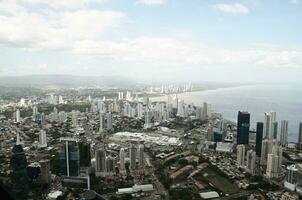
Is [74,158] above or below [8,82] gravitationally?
below

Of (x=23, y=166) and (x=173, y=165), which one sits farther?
(x=173, y=165)

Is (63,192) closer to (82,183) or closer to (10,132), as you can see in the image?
(82,183)

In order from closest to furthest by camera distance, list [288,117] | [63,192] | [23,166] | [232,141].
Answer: [23,166] < [63,192] < [232,141] < [288,117]

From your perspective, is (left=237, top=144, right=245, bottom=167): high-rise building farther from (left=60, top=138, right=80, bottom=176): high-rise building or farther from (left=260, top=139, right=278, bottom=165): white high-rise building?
(left=60, top=138, right=80, bottom=176): high-rise building

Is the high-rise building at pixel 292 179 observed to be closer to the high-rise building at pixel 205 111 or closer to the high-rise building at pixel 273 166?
the high-rise building at pixel 273 166

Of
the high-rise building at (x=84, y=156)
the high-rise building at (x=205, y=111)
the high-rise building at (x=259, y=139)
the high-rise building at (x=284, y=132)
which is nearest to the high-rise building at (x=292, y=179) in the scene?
the high-rise building at (x=259, y=139)

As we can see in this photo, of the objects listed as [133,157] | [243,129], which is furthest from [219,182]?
[243,129]

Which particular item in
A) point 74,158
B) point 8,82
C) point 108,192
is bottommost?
point 108,192

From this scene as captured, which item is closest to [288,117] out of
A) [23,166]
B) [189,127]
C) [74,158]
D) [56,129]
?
[189,127]

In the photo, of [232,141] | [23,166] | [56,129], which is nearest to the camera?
[23,166]
